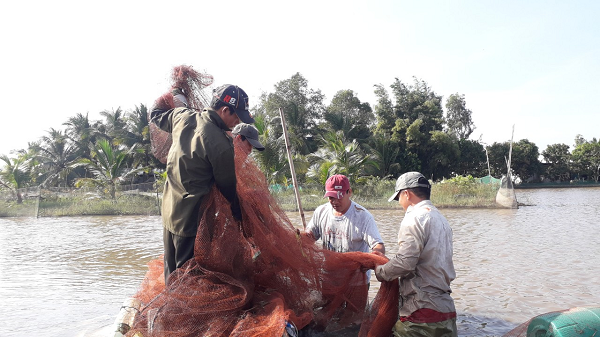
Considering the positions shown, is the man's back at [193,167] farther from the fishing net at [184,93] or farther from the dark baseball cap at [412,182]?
the dark baseball cap at [412,182]

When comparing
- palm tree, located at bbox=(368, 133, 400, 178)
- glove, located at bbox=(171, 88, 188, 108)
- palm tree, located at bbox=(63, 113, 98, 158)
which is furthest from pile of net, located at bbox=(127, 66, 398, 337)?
palm tree, located at bbox=(63, 113, 98, 158)

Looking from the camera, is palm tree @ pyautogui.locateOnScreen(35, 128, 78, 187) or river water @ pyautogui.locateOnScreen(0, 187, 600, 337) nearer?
river water @ pyautogui.locateOnScreen(0, 187, 600, 337)

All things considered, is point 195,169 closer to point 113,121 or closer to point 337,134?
point 337,134

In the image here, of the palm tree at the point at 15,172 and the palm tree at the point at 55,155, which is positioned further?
the palm tree at the point at 55,155

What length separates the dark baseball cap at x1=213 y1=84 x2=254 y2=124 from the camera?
9.88 feet

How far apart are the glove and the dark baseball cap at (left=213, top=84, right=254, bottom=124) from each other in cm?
55

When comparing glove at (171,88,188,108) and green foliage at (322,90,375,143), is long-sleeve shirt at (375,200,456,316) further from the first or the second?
green foliage at (322,90,375,143)

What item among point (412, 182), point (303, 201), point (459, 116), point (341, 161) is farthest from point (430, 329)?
point (459, 116)

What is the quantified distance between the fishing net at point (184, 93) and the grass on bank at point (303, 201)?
17.0 metres

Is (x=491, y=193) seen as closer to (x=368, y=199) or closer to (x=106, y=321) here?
(x=368, y=199)

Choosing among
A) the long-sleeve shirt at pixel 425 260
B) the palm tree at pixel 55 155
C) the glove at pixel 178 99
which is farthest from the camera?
the palm tree at pixel 55 155

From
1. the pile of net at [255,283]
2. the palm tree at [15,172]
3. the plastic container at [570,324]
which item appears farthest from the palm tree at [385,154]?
the plastic container at [570,324]

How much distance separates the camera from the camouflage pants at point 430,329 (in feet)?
10.5

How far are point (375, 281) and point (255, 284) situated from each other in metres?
4.44
